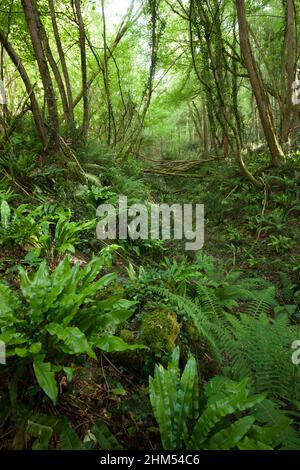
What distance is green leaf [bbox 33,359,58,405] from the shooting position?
1558mm

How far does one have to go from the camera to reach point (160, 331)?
254 cm

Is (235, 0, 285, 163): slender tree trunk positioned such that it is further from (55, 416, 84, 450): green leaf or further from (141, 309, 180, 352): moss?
(55, 416, 84, 450): green leaf

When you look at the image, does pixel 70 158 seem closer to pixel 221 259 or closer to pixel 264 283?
pixel 221 259

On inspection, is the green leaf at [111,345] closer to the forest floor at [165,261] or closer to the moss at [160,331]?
the forest floor at [165,261]

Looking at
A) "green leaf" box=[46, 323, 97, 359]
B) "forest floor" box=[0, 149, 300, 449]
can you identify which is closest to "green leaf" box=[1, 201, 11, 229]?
"forest floor" box=[0, 149, 300, 449]

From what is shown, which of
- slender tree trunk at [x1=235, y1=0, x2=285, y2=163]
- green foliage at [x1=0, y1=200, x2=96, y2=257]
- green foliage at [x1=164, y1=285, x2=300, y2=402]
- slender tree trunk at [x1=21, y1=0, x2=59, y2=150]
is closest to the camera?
green foliage at [x1=164, y1=285, x2=300, y2=402]

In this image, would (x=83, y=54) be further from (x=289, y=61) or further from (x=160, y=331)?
(x=160, y=331)

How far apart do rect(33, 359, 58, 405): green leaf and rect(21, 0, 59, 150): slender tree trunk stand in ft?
16.7

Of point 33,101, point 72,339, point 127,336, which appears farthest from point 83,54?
point 72,339

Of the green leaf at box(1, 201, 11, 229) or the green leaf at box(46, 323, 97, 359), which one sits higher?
the green leaf at box(1, 201, 11, 229)

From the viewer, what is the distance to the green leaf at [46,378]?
1558 mm

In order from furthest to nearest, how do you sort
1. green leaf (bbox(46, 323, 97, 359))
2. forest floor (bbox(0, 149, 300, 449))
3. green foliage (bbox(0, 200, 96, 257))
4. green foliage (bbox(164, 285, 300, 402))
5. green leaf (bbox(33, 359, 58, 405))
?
green foliage (bbox(0, 200, 96, 257)) → green foliage (bbox(164, 285, 300, 402)) → forest floor (bbox(0, 149, 300, 449)) → green leaf (bbox(46, 323, 97, 359)) → green leaf (bbox(33, 359, 58, 405))

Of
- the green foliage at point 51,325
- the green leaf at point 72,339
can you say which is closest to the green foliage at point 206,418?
the green foliage at point 51,325
